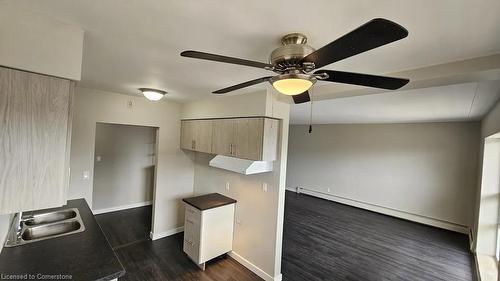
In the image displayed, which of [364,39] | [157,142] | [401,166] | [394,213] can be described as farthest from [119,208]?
[401,166]

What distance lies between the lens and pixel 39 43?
44.9 inches

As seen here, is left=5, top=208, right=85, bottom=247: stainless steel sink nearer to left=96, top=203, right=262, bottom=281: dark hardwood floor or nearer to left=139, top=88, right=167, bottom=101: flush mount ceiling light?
left=96, top=203, right=262, bottom=281: dark hardwood floor

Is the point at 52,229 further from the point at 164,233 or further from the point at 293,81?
the point at 293,81

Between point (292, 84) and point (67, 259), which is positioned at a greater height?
point (292, 84)

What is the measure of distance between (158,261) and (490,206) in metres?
5.43

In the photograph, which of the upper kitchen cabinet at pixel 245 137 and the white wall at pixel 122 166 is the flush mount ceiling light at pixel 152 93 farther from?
the white wall at pixel 122 166

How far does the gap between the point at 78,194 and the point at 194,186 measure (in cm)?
187

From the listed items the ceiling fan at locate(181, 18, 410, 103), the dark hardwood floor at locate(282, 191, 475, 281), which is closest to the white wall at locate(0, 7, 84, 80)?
the ceiling fan at locate(181, 18, 410, 103)

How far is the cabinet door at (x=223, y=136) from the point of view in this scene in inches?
122

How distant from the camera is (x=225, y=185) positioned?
371 cm

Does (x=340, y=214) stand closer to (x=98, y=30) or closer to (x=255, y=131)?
(x=255, y=131)

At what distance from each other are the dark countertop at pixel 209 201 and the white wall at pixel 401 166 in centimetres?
438

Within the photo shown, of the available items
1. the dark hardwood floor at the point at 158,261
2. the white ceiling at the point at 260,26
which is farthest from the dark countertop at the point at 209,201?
the white ceiling at the point at 260,26

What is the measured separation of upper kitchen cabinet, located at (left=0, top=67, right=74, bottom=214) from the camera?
1076mm
